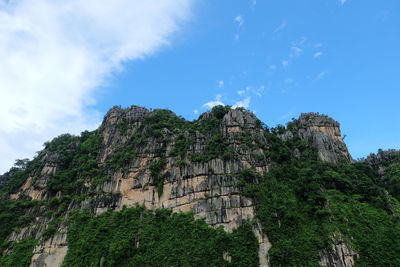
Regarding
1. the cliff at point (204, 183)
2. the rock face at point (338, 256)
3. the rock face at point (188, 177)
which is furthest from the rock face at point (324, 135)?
the rock face at point (338, 256)

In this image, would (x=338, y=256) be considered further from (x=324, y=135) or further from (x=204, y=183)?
(x=324, y=135)

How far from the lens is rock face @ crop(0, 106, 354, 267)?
31.3 m

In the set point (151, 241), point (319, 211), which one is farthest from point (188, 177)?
point (319, 211)

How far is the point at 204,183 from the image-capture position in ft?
111

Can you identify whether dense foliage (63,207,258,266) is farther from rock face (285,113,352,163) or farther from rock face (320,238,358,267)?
rock face (285,113,352,163)

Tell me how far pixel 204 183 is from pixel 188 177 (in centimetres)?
230

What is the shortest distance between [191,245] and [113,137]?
23676 millimetres

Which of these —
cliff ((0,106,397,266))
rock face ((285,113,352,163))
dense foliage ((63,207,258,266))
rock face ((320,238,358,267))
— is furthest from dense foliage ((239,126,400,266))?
dense foliage ((63,207,258,266))

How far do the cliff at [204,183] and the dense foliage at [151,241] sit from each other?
0.30 m

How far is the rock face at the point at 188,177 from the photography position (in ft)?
103

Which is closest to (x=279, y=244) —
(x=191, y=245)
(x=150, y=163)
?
(x=191, y=245)

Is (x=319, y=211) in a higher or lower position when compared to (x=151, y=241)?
higher

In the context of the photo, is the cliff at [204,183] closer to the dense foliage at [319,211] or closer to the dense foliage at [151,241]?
the dense foliage at [319,211]

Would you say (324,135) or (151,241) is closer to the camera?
(151,241)
